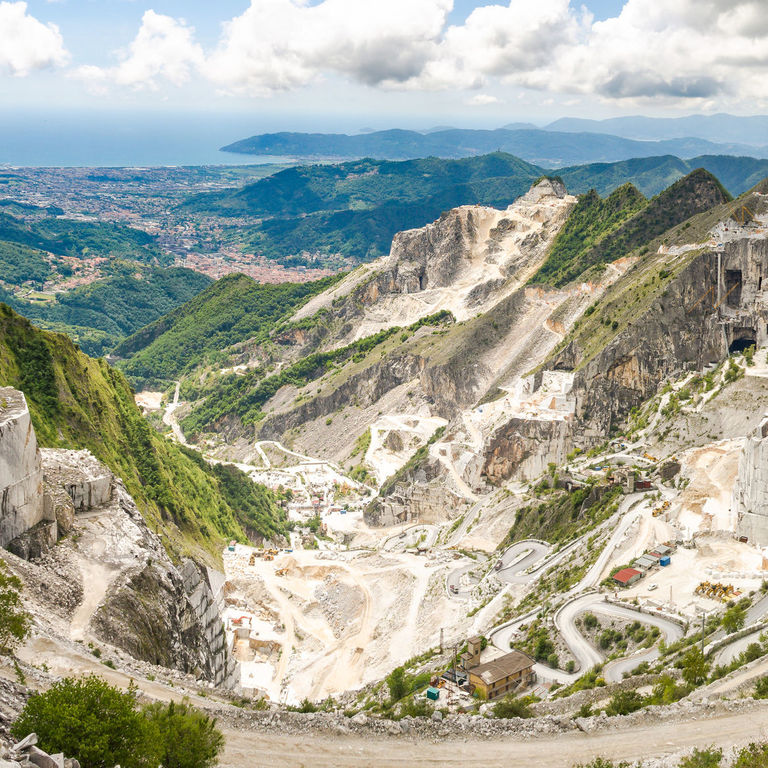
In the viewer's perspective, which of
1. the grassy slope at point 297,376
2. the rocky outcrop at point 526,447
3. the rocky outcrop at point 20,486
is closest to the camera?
the rocky outcrop at point 20,486

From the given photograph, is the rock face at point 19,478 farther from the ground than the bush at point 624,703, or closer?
farther from the ground

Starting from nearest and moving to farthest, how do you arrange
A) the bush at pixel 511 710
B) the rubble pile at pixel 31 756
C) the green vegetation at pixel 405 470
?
the rubble pile at pixel 31 756 < the bush at pixel 511 710 < the green vegetation at pixel 405 470

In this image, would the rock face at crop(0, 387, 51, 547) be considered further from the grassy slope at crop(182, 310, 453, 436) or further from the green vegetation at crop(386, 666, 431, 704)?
the grassy slope at crop(182, 310, 453, 436)

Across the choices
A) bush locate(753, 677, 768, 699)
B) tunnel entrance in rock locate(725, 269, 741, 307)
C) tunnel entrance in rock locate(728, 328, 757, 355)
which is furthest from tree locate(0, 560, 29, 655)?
tunnel entrance in rock locate(725, 269, 741, 307)

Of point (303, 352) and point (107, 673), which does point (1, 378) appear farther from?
point (303, 352)

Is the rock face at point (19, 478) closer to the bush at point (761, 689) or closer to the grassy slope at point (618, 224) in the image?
the bush at point (761, 689)

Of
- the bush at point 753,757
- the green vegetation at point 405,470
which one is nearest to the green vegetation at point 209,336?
the green vegetation at point 405,470

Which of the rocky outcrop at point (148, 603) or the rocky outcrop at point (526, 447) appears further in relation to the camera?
the rocky outcrop at point (526, 447)

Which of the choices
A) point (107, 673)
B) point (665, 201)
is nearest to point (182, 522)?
point (107, 673)

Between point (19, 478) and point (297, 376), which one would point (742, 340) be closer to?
point (19, 478)
